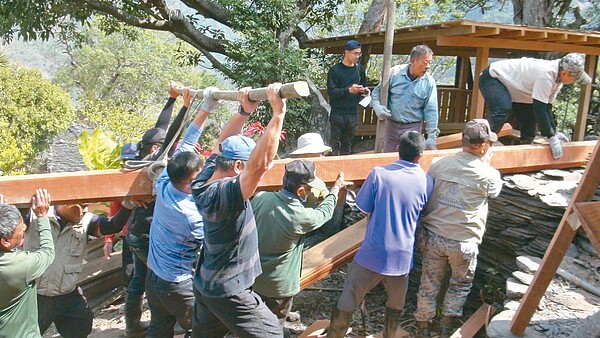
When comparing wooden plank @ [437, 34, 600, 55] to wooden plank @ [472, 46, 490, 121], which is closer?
wooden plank @ [437, 34, 600, 55]

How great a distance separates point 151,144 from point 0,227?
166 cm

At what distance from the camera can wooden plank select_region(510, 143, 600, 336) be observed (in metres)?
3.21

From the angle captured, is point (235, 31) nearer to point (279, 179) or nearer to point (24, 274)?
point (279, 179)

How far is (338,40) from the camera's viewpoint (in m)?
11.5

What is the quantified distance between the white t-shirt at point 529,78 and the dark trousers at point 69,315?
440cm

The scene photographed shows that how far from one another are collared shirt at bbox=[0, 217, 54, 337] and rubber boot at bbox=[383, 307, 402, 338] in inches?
104

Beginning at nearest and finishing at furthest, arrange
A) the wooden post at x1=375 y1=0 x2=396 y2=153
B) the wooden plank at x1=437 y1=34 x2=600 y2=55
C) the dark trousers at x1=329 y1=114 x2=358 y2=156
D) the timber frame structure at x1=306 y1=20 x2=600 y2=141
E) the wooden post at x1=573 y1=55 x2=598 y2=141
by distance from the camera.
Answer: the wooden post at x1=375 y1=0 x2=396 y2=153
the dark trousers at x1=329 y1=114 x2=358 y2=156
the timber frame structure at x1=306 y1=20 x2=600 y2=141
the wooden plank at x1=437 y1=34 x2=600 y2=55
the wooden post at x1=573 y1=55 x2=598 y2=141

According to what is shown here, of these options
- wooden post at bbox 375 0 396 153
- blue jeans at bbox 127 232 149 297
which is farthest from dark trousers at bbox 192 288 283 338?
wooden post at bbox 375 0 396 153

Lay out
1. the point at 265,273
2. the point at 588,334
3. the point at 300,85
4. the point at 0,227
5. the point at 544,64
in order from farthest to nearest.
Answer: the point at 544,64, the point at 265,273, the point at 588,334, the point at 0,227, the point at 300,85

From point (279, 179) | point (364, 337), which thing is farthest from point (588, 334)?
point (279, 179)

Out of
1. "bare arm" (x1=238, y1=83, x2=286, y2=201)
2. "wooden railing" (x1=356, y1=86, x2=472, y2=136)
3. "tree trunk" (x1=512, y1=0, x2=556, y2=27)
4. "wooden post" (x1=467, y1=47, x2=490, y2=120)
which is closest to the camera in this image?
"bare arm" (x1=238, y1=83, x2=286, y2=201)

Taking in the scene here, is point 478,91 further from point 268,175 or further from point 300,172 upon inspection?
point 300,172

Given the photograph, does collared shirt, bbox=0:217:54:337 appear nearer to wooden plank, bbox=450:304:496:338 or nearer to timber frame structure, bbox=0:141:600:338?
timber frame structure, bbox=0:141:600:338

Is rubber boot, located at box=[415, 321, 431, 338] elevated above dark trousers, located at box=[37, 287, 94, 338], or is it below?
below
